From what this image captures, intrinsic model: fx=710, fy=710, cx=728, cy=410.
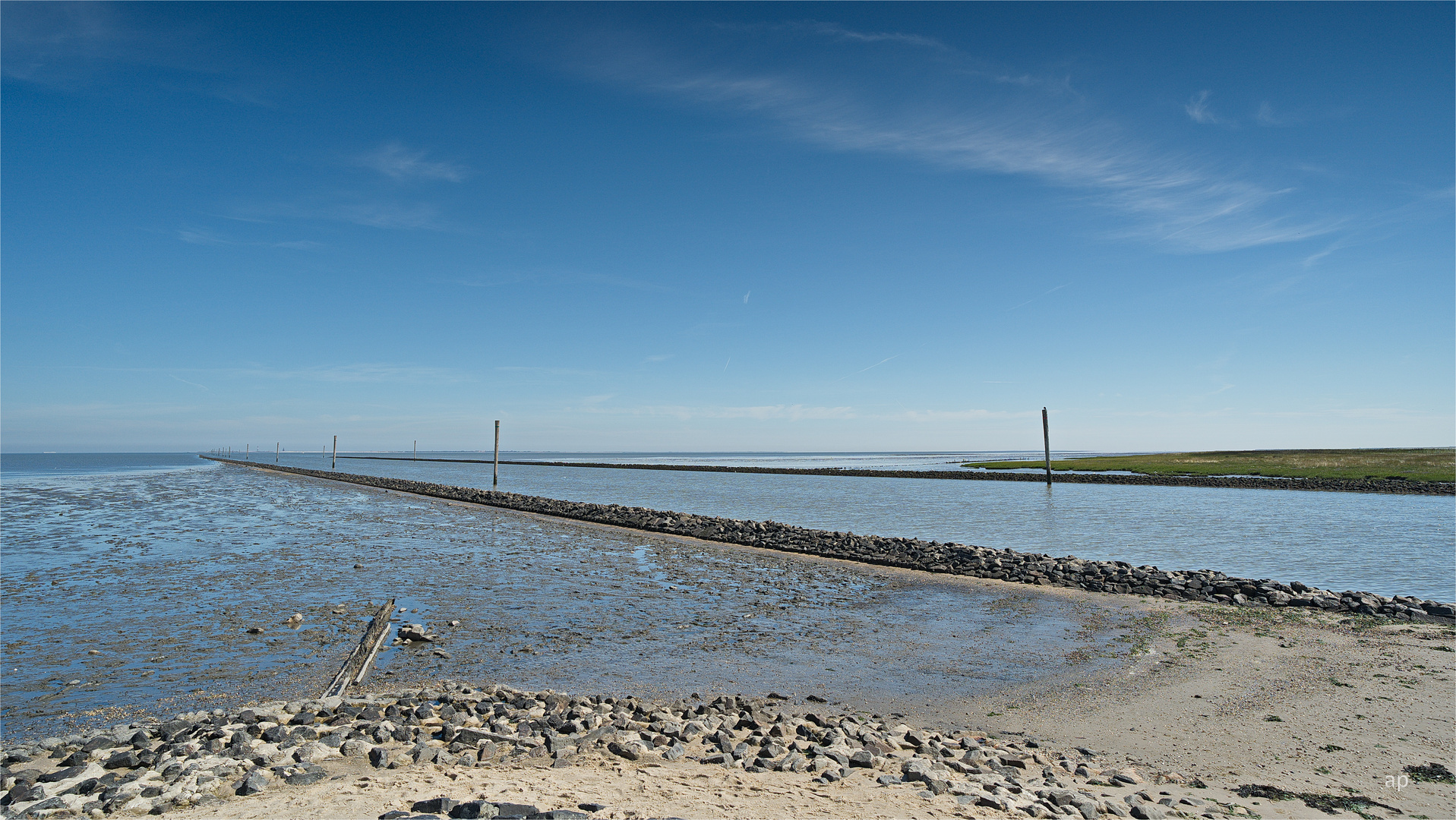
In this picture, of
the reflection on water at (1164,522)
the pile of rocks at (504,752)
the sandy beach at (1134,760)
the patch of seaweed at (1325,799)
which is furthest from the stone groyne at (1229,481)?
the pile of rocks at (504,752)

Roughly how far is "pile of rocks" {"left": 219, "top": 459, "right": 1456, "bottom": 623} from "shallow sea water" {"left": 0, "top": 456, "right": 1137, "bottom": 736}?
4.31 feet

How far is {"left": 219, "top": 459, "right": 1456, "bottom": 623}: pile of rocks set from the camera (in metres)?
13.8

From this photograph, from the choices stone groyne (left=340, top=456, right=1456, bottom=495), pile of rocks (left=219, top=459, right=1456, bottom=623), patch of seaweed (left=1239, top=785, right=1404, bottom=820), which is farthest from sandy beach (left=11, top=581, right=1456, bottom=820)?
stone groyne (left=340, top=456, right=1456, bottom=495)

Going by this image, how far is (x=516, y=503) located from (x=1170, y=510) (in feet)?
120

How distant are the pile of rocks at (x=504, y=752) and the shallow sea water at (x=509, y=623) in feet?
4.35

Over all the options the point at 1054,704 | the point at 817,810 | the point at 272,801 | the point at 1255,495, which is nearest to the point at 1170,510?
the point at 1255,495

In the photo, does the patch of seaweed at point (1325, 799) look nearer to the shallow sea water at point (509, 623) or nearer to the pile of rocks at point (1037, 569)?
the shallow sea water at point (509, 623)

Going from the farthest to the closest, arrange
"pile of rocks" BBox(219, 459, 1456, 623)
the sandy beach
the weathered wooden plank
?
"pile of rocks" BBox(219, 459, 1456, 623)
the weathered wooden plank
the sandy beach

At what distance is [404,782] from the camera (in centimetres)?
598

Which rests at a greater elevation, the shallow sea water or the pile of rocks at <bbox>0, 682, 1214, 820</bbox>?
the pile of rocks at <bbox>0, 682, 1214, 820</bbox>

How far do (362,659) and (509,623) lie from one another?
141 inches

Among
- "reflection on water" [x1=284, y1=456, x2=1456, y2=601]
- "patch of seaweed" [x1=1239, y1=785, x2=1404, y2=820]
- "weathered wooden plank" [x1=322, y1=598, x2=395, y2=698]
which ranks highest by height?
"weathered wooden plank" [x1=322, y1=598, x2=395, y2=698]

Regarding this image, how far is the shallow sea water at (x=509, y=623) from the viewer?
9633mm

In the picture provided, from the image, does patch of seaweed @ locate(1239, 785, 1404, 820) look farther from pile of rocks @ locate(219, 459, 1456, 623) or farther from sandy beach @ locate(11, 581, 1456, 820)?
pile of rocks @ locate(219, 459, 1456, 623)
